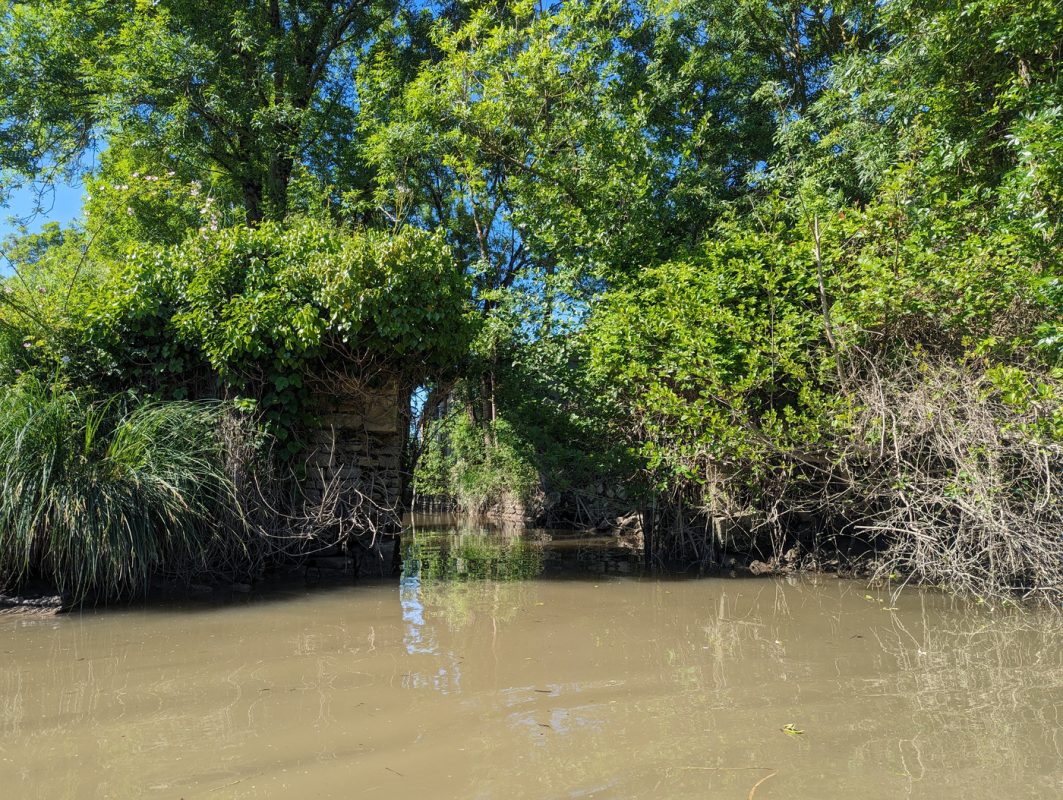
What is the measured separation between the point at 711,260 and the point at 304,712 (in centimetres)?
745

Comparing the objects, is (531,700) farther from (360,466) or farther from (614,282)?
(614,282)

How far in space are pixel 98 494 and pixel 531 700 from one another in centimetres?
452

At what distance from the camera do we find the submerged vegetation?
21.4 ft

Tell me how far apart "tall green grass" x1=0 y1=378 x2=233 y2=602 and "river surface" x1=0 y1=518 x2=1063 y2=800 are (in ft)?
1.61

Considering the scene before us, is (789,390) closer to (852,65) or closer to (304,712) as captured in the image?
(852,65)

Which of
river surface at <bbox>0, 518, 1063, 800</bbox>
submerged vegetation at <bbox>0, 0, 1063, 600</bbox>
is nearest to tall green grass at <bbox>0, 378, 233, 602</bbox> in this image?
submerged vegetation at <bbox>0, 0, 1063, 600</bbox>

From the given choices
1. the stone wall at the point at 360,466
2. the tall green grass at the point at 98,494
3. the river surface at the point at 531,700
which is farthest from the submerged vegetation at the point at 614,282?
the river surface at the point at 531,700

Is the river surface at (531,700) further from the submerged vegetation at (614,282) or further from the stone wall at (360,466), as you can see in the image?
the stone wall at (360,466)

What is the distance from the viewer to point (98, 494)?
6203 millimetres

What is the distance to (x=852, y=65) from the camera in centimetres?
957

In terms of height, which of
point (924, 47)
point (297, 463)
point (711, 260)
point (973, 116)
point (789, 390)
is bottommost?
point (297, 463)

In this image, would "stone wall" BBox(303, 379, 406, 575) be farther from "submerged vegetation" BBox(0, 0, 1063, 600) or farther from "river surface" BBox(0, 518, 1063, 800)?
"river surface" BBox(0, 518, 1063, 800)

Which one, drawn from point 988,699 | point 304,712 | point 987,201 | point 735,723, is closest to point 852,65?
point 987,201

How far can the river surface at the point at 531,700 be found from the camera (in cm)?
297
